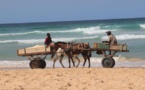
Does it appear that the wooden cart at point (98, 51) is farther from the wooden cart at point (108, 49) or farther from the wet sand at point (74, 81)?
the wet sand at point (74, 81)

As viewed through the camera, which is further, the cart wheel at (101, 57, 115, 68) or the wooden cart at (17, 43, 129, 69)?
the cart wheel at (101, 57, 115, 68)

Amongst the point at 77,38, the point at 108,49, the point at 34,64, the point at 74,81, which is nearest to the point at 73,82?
Result: the point at 74,81

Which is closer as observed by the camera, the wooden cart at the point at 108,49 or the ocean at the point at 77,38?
the wooden cart at the point at 108,49

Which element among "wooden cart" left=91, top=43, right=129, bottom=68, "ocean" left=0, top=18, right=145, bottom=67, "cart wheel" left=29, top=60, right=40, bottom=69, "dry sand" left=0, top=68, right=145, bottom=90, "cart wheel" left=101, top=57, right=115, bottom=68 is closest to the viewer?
"dry sand" left=0, top=68, right=145, bottom=90

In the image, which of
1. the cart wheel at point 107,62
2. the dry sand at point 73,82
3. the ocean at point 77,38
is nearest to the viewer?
the dry sand at point 73,82

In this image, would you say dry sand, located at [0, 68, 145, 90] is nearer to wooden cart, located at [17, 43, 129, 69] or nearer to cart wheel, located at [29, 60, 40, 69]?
wooden cart, located at [17, 43, 129, 69]

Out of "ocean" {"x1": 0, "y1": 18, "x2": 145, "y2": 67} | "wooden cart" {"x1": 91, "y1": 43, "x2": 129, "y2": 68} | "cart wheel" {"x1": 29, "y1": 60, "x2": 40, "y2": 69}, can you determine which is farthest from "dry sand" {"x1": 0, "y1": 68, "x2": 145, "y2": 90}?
"ocean" {"x1": 0, "y1": 18, "x2": 145, "y2": 67}

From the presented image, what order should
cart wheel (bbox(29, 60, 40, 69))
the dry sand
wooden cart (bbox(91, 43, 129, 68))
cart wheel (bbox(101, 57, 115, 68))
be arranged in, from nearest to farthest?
the dry sand, wooden cart (bbox(91, 43, 129, 68)), cart wheel (bbox(101, 57, 115, 68)), cart wheel (bbox(29, 60, 40, 69))

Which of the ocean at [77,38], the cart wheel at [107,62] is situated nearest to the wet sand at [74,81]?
the cart wheel at [107,62]

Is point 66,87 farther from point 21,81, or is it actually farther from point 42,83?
point 21,81

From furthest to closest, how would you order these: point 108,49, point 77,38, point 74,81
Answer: point 77,38
point 108,49
point 74,81

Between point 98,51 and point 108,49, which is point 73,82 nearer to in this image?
point 108,49

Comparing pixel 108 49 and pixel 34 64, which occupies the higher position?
pixel 108 49

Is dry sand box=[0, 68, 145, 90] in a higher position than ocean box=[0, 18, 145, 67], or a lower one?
lower
